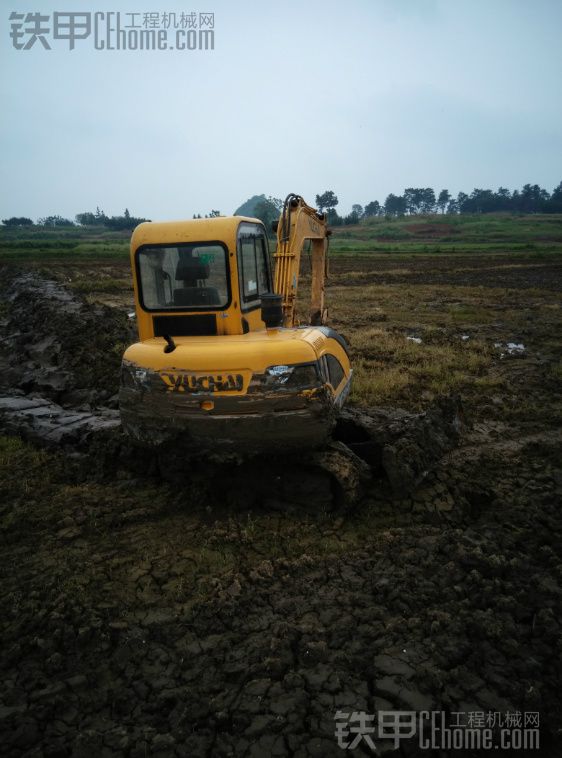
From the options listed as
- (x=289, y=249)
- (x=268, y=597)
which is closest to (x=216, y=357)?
(x=268, y=597)

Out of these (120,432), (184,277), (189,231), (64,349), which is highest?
(189,231)

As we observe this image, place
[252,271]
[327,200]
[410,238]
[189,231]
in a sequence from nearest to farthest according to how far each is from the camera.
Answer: [189,231] → [252,271] → [410,238] → [327,200]

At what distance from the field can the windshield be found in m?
1.75

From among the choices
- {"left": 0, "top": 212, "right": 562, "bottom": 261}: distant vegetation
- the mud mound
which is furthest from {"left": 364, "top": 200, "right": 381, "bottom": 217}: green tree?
the mud mound

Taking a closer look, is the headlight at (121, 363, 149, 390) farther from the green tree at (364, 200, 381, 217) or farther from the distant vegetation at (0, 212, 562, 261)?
the green tree at (364, 200, 381, 217)

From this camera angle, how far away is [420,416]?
6.30m

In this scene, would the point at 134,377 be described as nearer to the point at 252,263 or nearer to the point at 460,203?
the point at 252,263

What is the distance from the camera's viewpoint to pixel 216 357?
448 centimetres

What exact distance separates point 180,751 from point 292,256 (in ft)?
18.1

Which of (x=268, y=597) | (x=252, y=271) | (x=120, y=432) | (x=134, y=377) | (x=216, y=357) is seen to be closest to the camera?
(x=268, y=597)

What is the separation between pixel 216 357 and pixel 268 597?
6.51 feet

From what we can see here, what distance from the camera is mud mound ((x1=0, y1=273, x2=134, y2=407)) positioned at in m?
8.60

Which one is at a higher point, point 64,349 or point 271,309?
point 271,309

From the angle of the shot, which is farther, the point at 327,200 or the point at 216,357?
the point at 327,200
